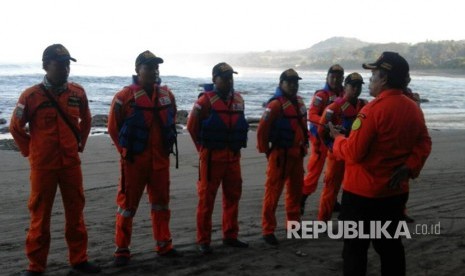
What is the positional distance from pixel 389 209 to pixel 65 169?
294 cm

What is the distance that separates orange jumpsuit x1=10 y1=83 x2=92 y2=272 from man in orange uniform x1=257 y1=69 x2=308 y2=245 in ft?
7.09

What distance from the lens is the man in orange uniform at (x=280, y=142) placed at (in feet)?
20.8

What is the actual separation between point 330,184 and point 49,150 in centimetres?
336

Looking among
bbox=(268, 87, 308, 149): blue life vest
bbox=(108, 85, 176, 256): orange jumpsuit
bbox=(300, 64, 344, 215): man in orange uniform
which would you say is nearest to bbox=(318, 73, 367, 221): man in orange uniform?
bbox=(268, 87, 308, 149): blue life vest

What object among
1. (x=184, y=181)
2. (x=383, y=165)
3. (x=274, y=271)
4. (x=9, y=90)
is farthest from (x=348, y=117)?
(x=9, y=90)

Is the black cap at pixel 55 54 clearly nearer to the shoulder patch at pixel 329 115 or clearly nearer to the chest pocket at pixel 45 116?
the chest pocket at pixel 45 116

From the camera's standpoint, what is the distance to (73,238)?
5.39 metres

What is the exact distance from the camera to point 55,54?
5227mm

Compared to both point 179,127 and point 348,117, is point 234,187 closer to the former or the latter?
Result: point 348,117

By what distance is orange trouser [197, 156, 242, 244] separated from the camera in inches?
236

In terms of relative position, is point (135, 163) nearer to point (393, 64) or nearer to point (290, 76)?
point (290, 76)

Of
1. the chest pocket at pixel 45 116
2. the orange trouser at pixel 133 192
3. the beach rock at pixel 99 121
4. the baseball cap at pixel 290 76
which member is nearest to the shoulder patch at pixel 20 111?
the chest pocket at pixel 45 116

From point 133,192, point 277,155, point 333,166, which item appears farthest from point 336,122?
point 133,192

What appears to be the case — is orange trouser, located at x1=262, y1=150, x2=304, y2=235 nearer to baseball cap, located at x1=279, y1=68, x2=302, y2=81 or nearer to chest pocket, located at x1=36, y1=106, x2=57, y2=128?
baseball cap, located at x1=279, y1=68, x2=302, y2=81
